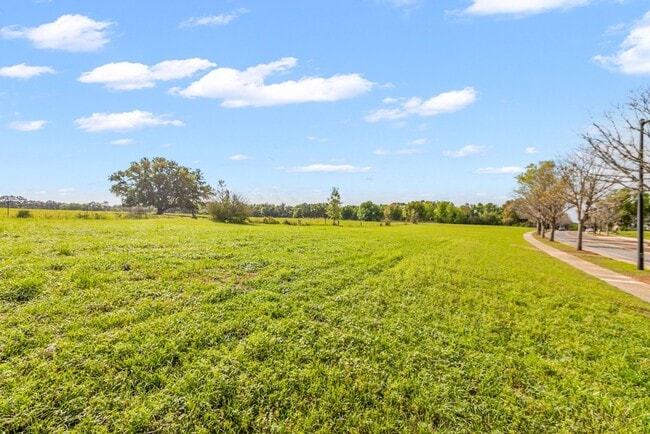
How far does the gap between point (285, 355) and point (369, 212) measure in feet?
328

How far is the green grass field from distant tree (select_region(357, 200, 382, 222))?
94948 millimetres

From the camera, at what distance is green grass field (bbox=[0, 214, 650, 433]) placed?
3.06m

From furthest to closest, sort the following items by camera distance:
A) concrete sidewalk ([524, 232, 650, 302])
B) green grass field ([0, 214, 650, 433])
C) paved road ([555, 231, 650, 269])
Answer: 1. paved road ([555, 231, 650, 269])
2. concrete sidewalk ([524, 232, 650, 302])
3. green grass field ([0, 214, 650, 433])

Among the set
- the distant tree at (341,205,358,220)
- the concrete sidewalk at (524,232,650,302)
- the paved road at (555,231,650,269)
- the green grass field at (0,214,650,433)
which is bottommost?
the concrete sidewalk at (524,232,650,302)

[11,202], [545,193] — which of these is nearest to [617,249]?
[545,193]

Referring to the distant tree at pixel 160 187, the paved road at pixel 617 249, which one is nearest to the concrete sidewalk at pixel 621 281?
the paved road at pixel 617 249

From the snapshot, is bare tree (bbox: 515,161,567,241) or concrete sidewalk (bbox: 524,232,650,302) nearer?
concrete sidewalk (bbox: 524,232,650,302)

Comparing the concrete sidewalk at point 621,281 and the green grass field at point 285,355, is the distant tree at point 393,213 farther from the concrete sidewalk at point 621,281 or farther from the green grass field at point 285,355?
the green grass field at point 285,355

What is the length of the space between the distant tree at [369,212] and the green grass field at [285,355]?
9495 centimetres

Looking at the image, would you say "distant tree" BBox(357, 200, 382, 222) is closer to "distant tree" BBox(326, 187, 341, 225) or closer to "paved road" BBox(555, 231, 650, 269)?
"distant tree" BBox(326, 187, 341, 225)

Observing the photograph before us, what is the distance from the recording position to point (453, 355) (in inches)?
182

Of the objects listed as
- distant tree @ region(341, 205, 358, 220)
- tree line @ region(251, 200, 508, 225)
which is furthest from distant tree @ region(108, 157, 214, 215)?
distant tree @ region(341, 205, 358, 220)

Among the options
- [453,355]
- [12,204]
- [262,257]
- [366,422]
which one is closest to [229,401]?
[366,422]

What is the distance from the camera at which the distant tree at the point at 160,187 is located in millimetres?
74812
